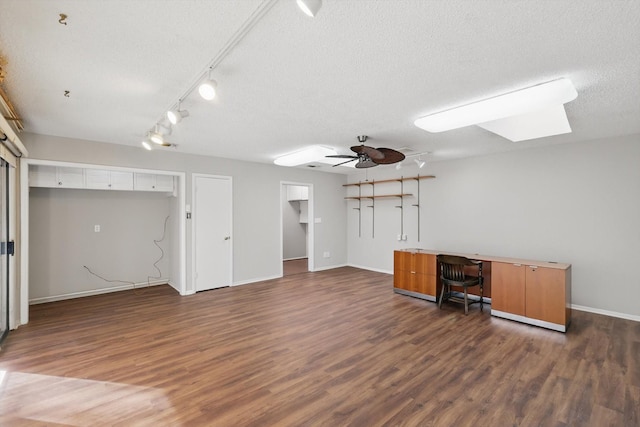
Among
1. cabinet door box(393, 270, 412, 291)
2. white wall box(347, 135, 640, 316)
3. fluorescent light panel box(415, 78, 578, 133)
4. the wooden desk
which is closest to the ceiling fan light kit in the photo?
fluorescent light panel box(415, 78, 578, 133)

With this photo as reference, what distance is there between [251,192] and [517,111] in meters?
4.66

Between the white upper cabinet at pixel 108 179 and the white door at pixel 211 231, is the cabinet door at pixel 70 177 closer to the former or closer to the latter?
the white upper cabinet at pixel 108 179

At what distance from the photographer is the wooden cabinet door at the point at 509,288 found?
12.5 feet

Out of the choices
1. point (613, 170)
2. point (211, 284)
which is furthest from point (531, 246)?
point (211, 284)

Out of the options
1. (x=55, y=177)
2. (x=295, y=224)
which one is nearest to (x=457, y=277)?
(x=295, y=224)

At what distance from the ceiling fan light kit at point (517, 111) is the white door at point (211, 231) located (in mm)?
3859

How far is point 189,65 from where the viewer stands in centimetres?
213

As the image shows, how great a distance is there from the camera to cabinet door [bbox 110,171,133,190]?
4818 mm

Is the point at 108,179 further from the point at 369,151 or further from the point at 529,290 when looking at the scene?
the point at 529,290

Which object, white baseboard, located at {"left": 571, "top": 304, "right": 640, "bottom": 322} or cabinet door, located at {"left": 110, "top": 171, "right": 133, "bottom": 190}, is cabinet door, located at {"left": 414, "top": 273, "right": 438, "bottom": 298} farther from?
cabinet door, located at {"left": 110, "top": 171, "right": 133, "bottom": 190}

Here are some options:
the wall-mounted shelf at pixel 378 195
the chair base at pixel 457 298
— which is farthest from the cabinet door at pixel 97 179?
the chair base at pixel 457 298

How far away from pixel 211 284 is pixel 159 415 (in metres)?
3.46

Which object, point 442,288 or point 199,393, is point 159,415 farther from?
point 442,288

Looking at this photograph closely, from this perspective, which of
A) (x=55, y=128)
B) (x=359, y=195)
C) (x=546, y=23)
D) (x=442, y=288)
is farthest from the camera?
(x=359, y=195)
